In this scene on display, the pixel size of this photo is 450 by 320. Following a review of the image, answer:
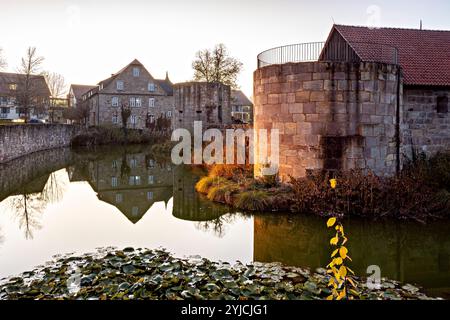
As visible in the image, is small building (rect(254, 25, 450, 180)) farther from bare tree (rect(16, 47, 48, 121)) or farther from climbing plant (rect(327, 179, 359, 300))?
bare tree (rect(16, 47, 48, 121))

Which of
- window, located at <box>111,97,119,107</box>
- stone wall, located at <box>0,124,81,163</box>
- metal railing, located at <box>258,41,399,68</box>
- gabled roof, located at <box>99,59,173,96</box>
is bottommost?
stone wall, located at <box>0,124,81,163</box>

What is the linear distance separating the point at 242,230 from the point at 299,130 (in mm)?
3563

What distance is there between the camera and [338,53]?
49.6 ft

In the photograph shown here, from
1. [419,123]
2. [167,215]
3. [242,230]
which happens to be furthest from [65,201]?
[419,123]

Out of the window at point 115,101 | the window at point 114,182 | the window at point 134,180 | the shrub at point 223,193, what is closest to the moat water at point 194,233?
the shrub at point 223,193

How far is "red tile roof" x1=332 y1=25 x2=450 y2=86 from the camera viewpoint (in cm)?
1326

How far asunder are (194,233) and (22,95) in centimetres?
3346

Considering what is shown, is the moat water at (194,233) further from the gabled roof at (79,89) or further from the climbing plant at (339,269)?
the gabled roof at (79,89)

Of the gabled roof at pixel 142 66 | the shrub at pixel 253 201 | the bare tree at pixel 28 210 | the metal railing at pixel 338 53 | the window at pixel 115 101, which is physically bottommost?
the bare tree at pixel 28 210

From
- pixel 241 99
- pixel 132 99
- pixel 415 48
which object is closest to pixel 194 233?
pixel 415 48

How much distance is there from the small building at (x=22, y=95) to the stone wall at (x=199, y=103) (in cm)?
1599

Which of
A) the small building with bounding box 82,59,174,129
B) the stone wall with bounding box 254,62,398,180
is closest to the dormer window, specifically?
the small building with bounding box 82,59,174,129

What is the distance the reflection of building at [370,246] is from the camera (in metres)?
6.71

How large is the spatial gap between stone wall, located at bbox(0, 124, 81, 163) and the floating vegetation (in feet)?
51.2
